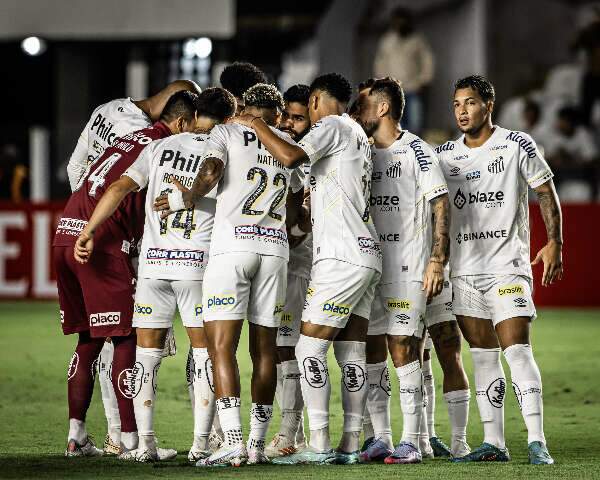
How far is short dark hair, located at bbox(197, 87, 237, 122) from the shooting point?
25.8 feet

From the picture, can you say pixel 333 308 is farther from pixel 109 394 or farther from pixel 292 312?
pixel 109 394

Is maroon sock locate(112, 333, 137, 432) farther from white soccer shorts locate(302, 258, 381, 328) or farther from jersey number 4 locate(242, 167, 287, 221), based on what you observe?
jersey number 4 locate(242, 167, 287, 221)

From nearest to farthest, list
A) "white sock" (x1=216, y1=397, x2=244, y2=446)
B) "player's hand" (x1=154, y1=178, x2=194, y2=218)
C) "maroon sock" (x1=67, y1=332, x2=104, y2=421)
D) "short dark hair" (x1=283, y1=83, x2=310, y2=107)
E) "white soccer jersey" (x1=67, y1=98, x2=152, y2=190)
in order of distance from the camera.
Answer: "white sock" (x1=216, y1=397, x2=244, y2=446) → "player's hand" (x1=154, y1=178, x2=194, y2=218) → "maroon sock" (x1=67, y1=332, x2=104, y2=421) → "short dark hair" (x1=283, y1=83, x2=310, y2=107) → "white soccer jersey" (x1=67, y1=98, x2=152, y2=190)

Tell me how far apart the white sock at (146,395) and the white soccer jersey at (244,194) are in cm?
78

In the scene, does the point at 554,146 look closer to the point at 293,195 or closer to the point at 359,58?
the point at 359,58

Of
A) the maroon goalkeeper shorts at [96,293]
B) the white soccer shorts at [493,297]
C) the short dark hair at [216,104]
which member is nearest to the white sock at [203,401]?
the maroon goalkeeper shorts at [96,293]

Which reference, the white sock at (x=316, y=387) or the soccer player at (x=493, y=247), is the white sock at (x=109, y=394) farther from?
the soccer player at (x=493, y=247)

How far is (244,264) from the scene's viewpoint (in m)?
7.61

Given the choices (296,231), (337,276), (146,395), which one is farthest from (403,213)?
(146,395)

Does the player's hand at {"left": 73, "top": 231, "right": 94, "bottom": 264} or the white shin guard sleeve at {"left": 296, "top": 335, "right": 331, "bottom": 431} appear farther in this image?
the player's hand at {"left": 73, "top": 231, "right": 94, "bottom": 264}

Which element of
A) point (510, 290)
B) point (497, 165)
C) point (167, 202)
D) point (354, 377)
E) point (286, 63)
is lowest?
point (354, 377)

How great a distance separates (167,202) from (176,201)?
8 centimetres

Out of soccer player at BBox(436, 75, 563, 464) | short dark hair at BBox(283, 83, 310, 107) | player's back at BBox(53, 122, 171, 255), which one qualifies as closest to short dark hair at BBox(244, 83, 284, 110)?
player's back at BBox(53, 122, 171, 255)

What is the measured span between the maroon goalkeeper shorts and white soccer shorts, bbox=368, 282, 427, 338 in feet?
5.14
